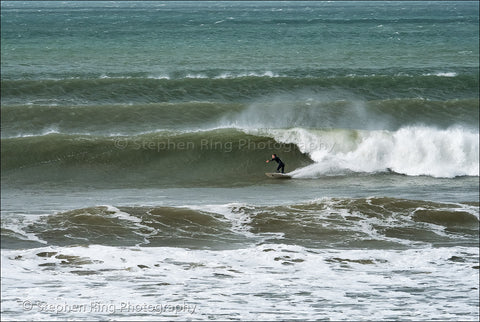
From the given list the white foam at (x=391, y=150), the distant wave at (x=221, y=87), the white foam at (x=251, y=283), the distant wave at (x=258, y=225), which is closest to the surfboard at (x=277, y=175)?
the white foam at (x=391, y=150)

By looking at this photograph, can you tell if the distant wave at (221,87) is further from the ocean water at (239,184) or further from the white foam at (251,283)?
the white foam at (251,283)

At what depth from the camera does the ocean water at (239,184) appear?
11.8 metres

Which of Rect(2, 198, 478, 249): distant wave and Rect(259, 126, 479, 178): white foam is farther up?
Rect(259, 126, 479, 178): white foam

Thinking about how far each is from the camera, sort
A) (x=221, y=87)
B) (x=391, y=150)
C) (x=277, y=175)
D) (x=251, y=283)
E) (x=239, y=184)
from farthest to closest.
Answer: (x=221, y=87), (x=391, y=150), (x=277, y=175), (x=239, y=184), (x=251, y=283)

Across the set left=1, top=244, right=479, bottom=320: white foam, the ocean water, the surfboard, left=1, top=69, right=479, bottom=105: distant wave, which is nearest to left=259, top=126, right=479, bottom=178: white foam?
the ocean water

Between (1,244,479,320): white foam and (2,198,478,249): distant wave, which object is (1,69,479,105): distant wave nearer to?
(2,198,478,249): distant wave

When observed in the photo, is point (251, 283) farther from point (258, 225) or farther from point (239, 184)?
point (239, 184)

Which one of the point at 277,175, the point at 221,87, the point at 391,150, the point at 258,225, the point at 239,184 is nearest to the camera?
the point at 258,225

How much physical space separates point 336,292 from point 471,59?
31132mm

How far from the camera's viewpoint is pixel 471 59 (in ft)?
129

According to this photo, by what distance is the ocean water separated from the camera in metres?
11.8

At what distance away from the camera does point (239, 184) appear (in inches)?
791

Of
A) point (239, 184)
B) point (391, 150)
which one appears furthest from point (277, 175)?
point (391, 150)

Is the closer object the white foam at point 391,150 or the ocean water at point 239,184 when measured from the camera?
the ocean water at point 239,184
